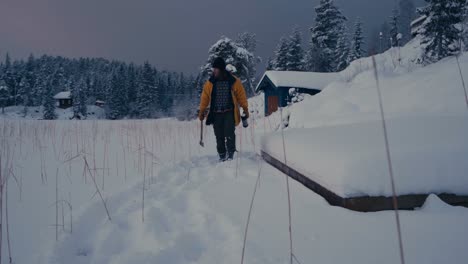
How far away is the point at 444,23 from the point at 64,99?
6938cm

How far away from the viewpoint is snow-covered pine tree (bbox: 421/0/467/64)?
1369 cm

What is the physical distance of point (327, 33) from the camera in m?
35.1

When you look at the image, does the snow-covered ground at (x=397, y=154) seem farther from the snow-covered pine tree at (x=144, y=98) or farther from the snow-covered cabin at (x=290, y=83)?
the snow-covered pine tree at (x=144, y=98)

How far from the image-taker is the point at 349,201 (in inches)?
76.0

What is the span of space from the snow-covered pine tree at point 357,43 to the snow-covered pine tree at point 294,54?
6.04 metres

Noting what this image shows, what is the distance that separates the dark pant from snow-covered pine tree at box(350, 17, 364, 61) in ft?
102

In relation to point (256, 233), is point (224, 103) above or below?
above

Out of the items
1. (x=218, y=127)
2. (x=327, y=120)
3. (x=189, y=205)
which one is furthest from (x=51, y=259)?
(x=327, y=120)

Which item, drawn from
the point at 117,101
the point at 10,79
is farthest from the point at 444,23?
the point at 10,79

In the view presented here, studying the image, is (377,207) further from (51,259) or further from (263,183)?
(51,259)

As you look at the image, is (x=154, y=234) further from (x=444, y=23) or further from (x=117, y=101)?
(x=117, y=101)

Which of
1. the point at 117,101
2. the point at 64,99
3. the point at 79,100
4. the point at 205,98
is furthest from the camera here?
the point at 64,99

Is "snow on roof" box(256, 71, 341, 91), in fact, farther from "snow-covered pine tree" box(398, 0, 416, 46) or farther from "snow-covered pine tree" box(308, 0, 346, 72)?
"snow-covered pine tree" box(398, 0, 416, 46)

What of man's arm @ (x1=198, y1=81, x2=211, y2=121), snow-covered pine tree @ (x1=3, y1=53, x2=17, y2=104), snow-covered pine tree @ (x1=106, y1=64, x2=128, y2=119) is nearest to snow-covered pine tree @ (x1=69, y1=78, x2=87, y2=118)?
snow-covered pine tree @ (x1=106, y1=64, x2=128, y2=119)
